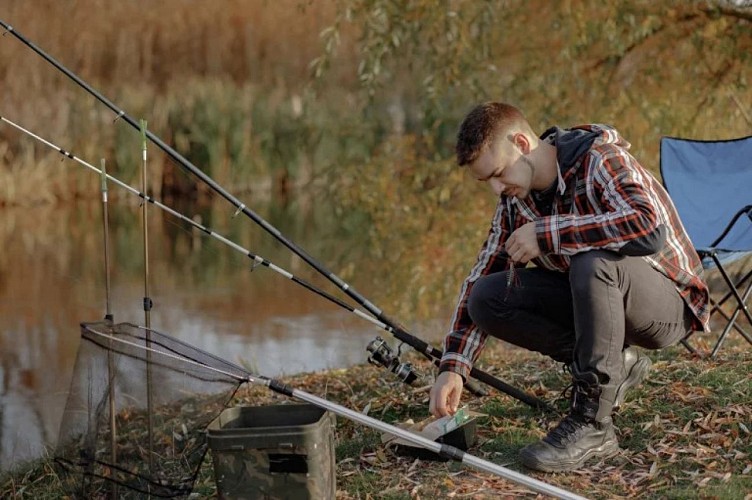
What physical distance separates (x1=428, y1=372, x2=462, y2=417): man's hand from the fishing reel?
1.13ft

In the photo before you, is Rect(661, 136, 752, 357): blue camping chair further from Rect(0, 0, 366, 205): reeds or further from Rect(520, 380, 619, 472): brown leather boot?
Rect(0, 0, 366, 205): reeds

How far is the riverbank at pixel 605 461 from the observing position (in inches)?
102

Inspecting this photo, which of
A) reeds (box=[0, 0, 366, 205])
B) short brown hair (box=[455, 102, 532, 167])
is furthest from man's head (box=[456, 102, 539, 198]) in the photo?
reeds (box=[0, 0, 366, 205])

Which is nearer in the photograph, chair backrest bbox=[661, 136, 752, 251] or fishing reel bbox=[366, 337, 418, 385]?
fishing reel bbox=[366, 337, 418, 385]

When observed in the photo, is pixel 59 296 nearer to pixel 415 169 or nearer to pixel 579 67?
pixel 415 169

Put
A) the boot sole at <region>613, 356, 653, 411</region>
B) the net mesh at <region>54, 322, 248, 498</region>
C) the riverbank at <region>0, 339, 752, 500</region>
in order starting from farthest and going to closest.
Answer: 1. the boot sole at <region>613, 356, 653, 411</region>
2. the riverbank at <region>0, 339, 752, 500</region>
3. the net mesh at <region>54, 322, 248, 498</region>

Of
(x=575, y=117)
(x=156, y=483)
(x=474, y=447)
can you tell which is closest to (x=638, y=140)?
(x=575, y=117)

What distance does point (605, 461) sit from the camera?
2705mm

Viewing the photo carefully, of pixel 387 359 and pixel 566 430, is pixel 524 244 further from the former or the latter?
pixel 387 359

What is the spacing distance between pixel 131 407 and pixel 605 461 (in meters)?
1.19

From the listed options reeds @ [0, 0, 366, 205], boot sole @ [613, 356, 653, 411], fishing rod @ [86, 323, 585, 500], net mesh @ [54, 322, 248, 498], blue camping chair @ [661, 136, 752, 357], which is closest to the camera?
fishing rod @ [86, 323, 585, 500]

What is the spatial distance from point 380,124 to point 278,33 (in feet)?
15.0

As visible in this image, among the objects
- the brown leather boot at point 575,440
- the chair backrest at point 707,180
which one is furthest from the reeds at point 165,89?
the brown leather boot at point 575,440

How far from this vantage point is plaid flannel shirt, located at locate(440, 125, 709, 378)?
8.28ft
